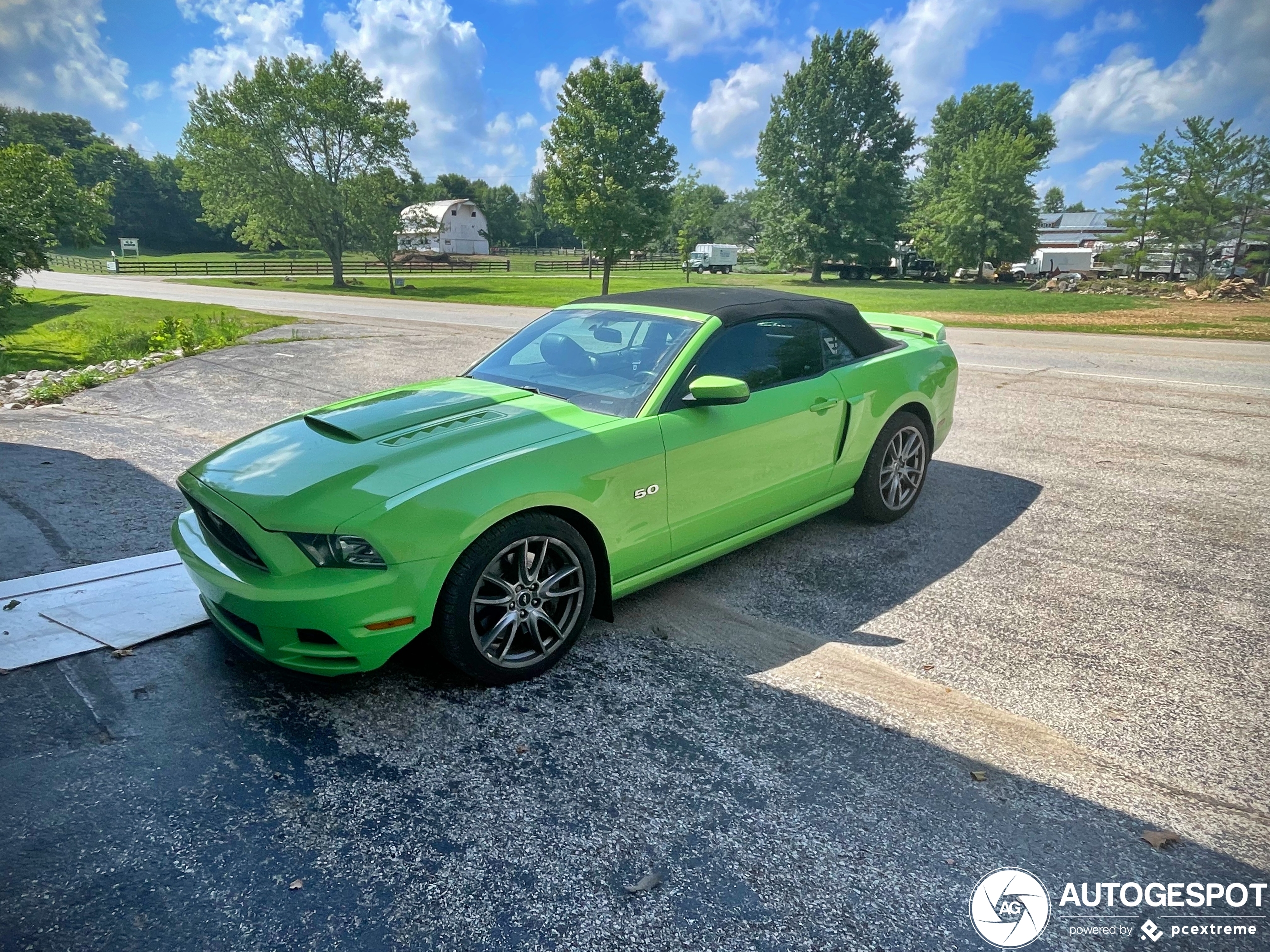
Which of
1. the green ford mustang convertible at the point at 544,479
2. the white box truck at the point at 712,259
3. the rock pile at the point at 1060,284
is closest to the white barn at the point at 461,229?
the white box truck at the point at 712,259

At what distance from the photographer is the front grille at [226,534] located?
300 cm

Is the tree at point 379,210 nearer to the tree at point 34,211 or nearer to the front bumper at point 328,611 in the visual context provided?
the tree at point 34,211

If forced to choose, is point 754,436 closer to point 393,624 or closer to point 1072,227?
point 393,624

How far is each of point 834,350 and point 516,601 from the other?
256cm

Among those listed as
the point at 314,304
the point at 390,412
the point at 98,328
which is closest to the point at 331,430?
the point at 390,412

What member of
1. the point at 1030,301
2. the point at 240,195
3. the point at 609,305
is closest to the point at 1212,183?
the point at 1030,301

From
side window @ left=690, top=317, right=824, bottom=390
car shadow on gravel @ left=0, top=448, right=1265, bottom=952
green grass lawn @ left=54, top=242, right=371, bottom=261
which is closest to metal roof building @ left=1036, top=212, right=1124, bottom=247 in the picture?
green grass lawn @ left=54, top=242, right=371, bottom=261

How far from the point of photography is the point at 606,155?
3409cm

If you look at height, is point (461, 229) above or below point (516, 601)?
above

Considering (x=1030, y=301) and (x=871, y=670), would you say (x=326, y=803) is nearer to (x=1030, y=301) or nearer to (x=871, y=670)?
(x=871, y=670)

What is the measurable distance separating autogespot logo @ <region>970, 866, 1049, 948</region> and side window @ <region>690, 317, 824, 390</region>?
2.40 m

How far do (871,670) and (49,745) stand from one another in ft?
10.3

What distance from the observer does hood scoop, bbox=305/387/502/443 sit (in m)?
3.52

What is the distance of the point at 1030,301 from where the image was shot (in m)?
30.3
